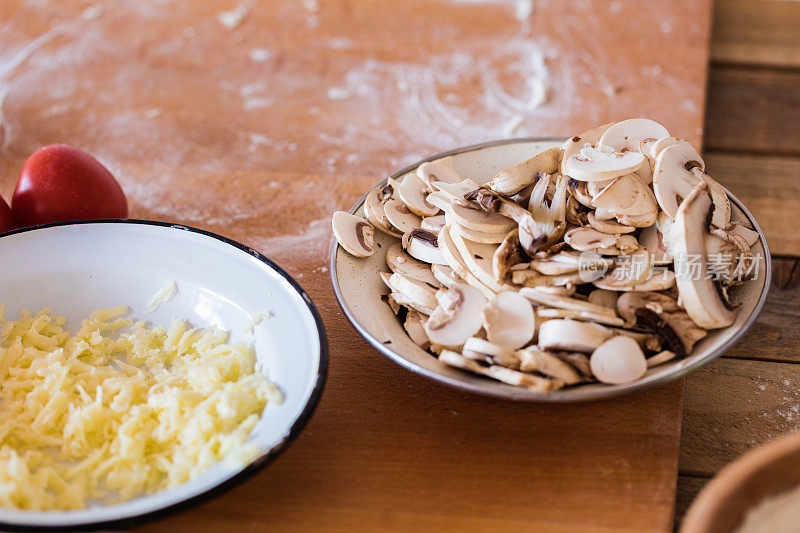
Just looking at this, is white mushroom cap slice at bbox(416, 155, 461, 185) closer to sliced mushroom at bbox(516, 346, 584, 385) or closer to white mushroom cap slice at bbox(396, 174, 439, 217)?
white mushroom cap slice at bbox(396, 174, 439, 217)

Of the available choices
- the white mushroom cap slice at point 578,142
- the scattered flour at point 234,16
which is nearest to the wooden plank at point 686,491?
the white mushroom cap slice at point 578,142

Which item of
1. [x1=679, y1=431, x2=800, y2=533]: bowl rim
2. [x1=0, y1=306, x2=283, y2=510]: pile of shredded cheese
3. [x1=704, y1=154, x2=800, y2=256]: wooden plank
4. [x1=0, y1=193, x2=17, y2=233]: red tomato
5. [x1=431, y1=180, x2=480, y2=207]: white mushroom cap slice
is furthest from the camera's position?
[x1=704, y1=154, x2=800, y2=256]: wooden plank

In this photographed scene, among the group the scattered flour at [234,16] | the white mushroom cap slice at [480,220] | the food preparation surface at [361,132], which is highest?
the white mushroom cap slice at [480,220]

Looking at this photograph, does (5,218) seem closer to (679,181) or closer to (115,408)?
(115,408)

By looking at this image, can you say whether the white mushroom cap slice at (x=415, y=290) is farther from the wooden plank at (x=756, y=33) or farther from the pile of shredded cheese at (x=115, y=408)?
the wooden plank at (x=756, y=33)

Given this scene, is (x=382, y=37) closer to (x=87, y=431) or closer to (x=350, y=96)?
(x=350, y=96)

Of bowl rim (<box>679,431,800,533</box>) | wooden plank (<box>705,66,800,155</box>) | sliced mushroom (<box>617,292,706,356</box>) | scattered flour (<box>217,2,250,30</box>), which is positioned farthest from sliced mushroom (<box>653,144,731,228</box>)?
scattered flour (<box>217,2,250,30</box>)
